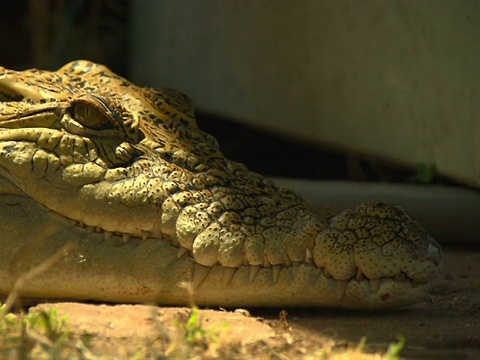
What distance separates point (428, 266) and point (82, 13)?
6560mm

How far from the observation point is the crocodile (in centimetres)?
356

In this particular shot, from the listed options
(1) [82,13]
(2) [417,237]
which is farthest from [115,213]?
(1) [82,13]

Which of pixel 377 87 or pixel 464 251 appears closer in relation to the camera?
pixel 464 251

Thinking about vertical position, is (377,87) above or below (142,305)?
above

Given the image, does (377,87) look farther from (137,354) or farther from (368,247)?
(137,354)

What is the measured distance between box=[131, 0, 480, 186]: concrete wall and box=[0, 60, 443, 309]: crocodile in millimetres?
1915

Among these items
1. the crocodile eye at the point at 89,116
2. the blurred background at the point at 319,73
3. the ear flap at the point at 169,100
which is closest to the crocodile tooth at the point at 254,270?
the crocodile eye at the point at 89,116

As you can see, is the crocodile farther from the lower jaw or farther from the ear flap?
the ear flap

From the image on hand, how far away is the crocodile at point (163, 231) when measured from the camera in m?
3.56

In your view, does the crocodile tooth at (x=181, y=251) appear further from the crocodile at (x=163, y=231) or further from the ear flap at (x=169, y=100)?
the ear flap at (x=169, y=100)

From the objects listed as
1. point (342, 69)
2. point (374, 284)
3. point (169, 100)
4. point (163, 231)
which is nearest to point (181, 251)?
point (163, 231)

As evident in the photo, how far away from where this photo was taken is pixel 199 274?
3.61m

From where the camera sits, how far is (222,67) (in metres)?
7.23

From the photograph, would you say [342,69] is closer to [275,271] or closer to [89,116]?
[89,116]
